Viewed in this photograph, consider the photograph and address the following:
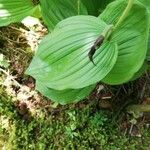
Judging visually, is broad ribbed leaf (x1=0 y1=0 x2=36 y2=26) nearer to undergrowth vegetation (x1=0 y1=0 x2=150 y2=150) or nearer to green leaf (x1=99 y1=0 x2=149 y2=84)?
undergrowth vegetation (x1=0 y1=0 x2=150 y2=150)

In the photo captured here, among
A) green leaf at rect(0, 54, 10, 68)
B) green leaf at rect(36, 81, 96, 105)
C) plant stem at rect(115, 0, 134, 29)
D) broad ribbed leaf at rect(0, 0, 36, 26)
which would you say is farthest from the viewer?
green leaf at rect(0, 54, 10, 68)

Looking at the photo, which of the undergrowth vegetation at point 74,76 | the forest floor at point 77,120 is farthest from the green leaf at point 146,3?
the forest floor at point 77,120

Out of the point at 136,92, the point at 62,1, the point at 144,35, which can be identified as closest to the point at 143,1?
the point at 144,35

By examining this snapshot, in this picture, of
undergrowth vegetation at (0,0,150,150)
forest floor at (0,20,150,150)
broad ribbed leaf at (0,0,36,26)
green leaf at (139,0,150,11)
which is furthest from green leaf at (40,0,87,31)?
forest floor at (0,20,150,150)

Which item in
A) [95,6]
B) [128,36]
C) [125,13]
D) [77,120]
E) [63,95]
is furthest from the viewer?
[77,120]

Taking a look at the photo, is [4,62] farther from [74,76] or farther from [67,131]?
[74,76]

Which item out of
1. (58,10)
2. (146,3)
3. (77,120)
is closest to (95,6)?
(58,10)

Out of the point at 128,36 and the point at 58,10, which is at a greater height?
the point at 58,10
